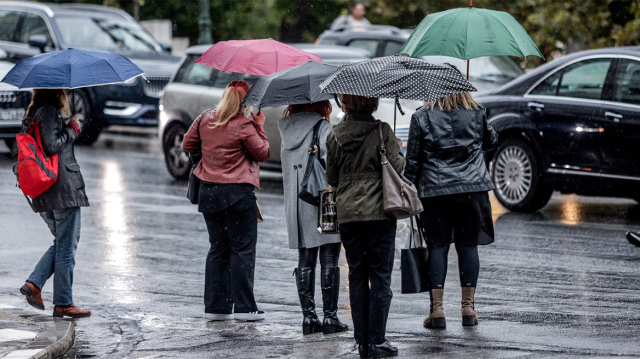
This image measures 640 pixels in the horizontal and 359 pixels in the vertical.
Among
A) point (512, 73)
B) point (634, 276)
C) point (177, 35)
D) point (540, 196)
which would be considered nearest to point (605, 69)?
point (540, 196)

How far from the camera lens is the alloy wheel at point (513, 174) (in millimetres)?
11875

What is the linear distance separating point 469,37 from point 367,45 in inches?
427

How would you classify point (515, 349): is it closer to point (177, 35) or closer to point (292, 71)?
point (292, 71)

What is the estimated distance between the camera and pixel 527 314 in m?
7.16

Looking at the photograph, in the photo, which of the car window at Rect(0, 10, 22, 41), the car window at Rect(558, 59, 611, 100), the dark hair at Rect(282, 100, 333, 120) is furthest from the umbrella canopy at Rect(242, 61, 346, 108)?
the car window at Rect(0, 10, 22, 41)

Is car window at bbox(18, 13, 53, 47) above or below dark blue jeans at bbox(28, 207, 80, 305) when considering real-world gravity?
above

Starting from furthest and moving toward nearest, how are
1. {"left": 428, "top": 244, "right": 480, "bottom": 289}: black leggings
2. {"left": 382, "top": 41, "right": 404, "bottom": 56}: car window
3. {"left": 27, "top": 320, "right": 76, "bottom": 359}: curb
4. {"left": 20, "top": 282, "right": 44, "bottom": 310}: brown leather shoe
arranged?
{"left": 382, "top": 41, "right": 404, "bottom": 56}: car window
{"left": 20, "top": 282, "right": 44, "bottom": 310}: brown leather shoe
{"left": 428, "top": 244, "right": 480, "bottom": 289}: black leggings
{"left": 27, "top": 320, "right": 76, "bottom": 359}: curb

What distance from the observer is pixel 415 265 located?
6.84 meters

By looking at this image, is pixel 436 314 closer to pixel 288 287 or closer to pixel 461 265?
pixel 461 265

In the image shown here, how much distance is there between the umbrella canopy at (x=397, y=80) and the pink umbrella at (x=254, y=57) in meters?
1.05

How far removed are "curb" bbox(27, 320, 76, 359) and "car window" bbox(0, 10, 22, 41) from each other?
1275cm

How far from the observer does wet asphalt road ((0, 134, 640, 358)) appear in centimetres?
640

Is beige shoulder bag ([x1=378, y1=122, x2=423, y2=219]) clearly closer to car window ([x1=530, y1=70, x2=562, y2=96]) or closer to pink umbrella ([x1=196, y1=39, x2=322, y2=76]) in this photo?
pink umbrella ([x1=196, y1=39, x2=322, y2=76])

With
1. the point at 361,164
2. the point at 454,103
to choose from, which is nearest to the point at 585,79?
the point at 454,103
